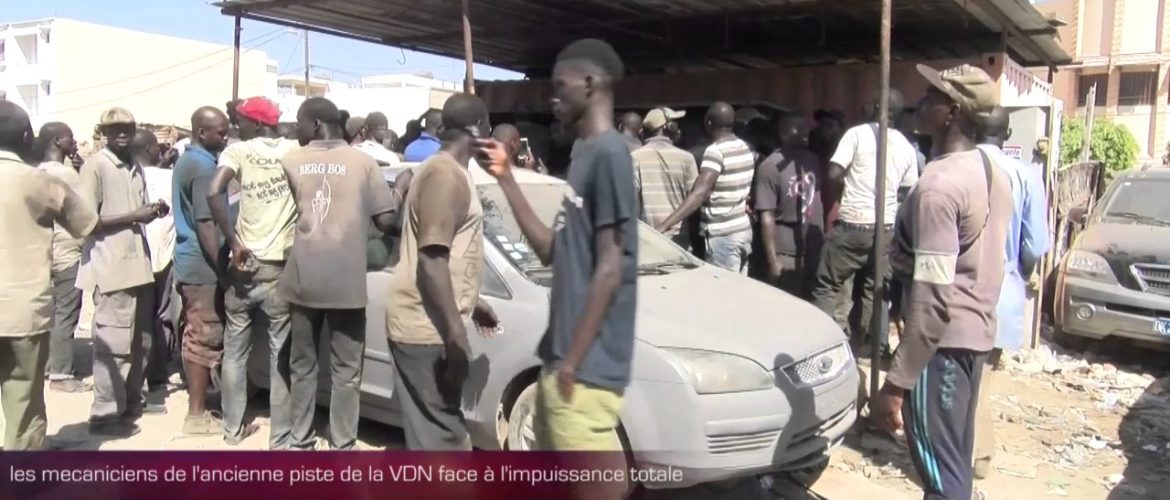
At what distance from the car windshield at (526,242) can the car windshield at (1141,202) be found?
5.27m

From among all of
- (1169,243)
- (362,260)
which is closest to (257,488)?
(362,260)

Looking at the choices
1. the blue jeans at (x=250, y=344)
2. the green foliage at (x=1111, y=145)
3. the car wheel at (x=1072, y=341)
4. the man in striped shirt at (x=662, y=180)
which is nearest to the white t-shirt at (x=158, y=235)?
the blue jeans at (x=250, y=344)

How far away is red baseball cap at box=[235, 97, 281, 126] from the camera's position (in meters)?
4.61

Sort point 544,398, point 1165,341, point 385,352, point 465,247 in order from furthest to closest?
point 1165,341 < point 385,352 < point 465,247 < point 544,398

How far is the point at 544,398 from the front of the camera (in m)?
2.53

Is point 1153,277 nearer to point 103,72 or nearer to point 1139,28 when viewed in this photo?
point 1139,28

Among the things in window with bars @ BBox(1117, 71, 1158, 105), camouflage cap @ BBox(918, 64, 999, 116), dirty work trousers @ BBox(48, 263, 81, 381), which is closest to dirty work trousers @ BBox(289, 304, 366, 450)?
dirty work trousers @ BBox(48, 263, 81, 381)

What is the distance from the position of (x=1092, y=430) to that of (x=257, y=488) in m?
5.11

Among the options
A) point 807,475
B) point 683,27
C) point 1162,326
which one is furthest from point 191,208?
point 683,27

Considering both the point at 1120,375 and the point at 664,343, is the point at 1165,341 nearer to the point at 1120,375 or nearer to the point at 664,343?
the point at 1120,375

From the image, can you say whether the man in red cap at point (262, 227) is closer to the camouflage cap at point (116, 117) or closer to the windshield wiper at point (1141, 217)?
the camouflage cap at point (116, 117)

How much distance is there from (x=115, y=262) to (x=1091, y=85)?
118 feet

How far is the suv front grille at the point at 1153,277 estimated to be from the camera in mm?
6918

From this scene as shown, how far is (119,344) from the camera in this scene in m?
4.84
